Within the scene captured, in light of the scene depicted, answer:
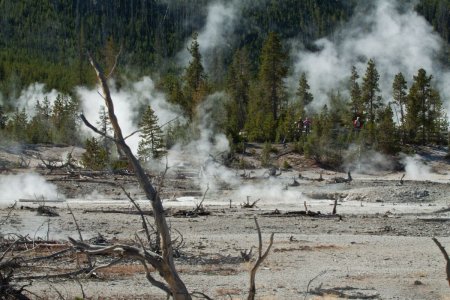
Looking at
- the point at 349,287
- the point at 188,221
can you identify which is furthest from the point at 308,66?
the point at 349,287

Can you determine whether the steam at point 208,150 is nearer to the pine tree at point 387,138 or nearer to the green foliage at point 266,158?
the green foliage at point 266,158

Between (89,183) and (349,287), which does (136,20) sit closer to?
(89,183)

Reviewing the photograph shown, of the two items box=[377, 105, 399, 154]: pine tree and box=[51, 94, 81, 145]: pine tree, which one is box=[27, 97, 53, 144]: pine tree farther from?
box=[377, 105, 399, 154]: pine tree

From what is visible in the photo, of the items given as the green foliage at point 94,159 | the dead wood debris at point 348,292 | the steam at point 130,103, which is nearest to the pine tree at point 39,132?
the steam at point 130,103

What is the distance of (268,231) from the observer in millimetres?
24734

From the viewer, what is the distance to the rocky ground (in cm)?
1509

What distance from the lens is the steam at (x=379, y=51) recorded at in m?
111

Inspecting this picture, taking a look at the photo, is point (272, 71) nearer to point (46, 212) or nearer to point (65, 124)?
point (65, 124)

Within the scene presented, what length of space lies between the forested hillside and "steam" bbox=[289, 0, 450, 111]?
5.65 feet

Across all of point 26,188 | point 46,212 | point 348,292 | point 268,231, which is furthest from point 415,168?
point 348,292

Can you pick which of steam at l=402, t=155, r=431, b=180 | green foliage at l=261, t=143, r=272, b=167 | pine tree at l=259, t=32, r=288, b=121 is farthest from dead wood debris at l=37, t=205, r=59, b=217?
pine tree at l=259, t=32, r=288, b=121

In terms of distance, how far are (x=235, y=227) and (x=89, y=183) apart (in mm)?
15587

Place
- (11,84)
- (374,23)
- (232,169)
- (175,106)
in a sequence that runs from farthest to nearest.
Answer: (374,23), (11,84), (175,106), (232,169)

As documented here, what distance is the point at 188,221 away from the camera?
89.1 ft
